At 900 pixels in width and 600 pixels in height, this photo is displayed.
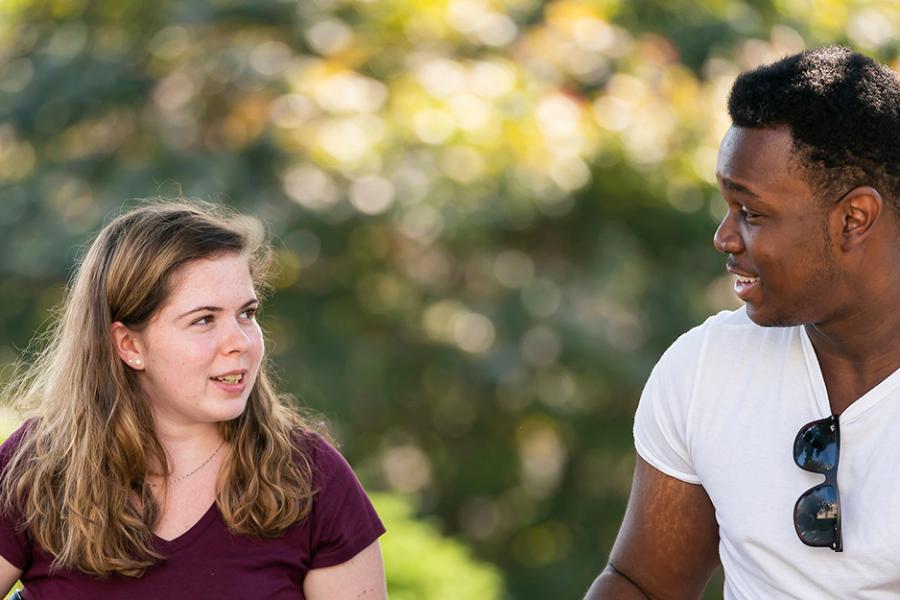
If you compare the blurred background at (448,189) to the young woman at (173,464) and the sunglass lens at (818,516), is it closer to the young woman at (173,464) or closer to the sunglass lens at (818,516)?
the young woman at (173,464)

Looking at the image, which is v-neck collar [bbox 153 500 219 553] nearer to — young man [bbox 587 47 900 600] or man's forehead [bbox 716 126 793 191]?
young man [bbox 587 47 900 600]

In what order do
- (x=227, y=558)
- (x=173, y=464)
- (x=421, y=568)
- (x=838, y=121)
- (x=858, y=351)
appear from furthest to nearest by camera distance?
(x=421, y=568) → (x=173, y=464) → (x=227, y=558) → (x=858, y=351) → (x=838, y=121)

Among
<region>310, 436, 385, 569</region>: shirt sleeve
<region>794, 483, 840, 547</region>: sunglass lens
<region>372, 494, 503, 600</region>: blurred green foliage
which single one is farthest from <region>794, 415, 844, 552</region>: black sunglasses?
<region>372, 494, 503, 600</region>: blurred green foliage

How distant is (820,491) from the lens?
7.80ft

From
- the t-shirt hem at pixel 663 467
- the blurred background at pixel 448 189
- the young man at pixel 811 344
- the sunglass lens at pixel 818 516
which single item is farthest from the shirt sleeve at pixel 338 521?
the blurred background at pixel 448 189

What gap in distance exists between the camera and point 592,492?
6664mm

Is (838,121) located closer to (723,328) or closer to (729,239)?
(729,239)

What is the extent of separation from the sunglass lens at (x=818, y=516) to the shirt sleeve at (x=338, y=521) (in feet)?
2.64

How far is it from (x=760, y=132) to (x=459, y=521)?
4.60 meters

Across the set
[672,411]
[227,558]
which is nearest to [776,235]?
[672,411]

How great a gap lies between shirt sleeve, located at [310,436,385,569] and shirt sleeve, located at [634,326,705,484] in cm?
55

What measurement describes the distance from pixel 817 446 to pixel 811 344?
22cm

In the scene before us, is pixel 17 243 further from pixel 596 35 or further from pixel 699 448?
pixel 699 448

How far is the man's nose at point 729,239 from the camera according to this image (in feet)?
7.80
